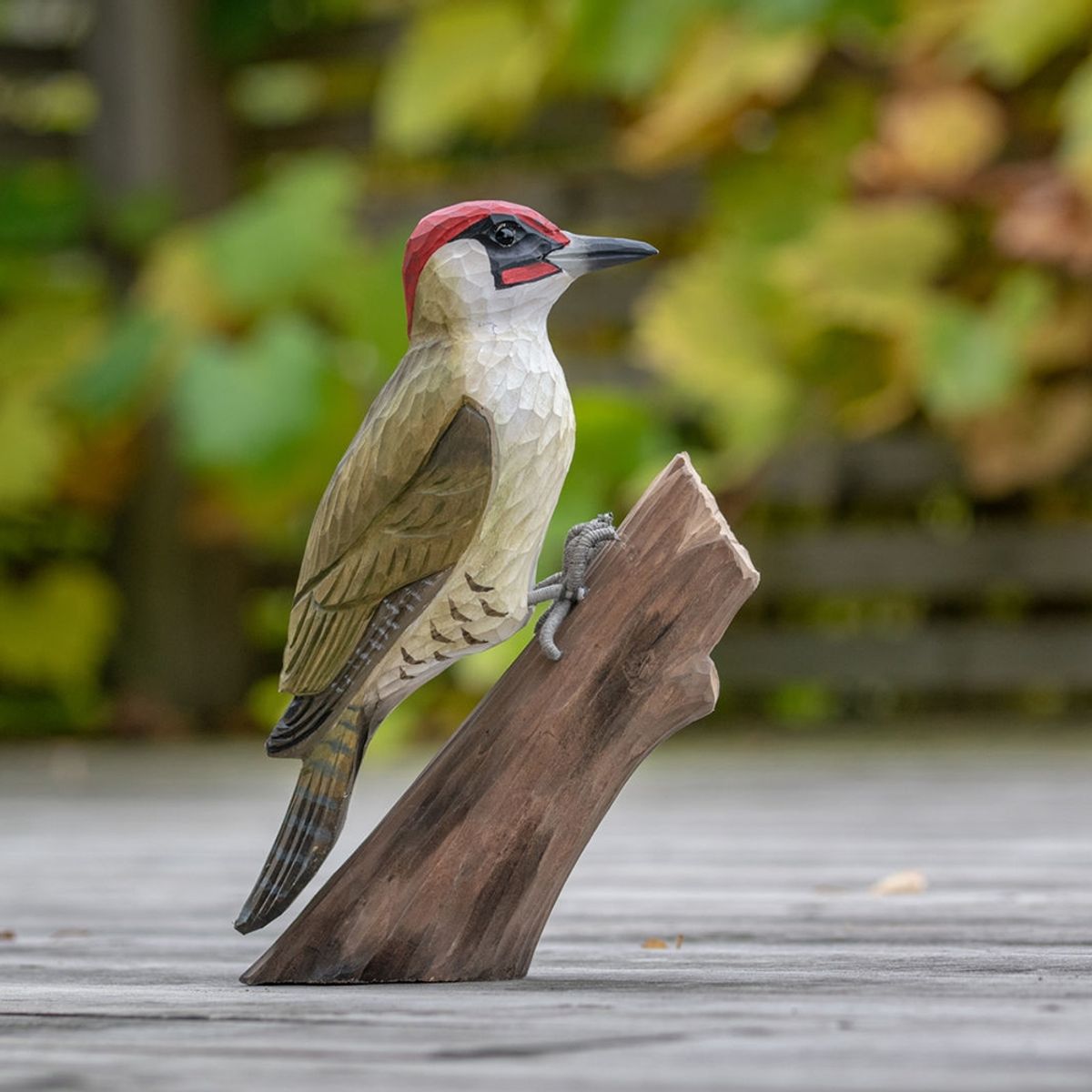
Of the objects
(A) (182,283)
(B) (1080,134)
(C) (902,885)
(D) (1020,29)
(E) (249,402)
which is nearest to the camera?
(C) (902,885)

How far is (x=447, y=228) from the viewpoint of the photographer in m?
1.13

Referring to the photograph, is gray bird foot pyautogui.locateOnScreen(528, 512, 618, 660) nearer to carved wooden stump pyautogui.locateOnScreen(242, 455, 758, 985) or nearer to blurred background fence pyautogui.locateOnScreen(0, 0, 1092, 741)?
carved wooden stump pyautogui.locateOnScreen(242, 455, 758, 985)

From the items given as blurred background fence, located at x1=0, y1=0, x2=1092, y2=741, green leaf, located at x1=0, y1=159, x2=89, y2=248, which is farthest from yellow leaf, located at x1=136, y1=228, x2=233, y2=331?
green leaf, located at x1=0, y1=159, x2=89, y2=248

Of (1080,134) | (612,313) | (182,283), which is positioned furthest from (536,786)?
(182,283)

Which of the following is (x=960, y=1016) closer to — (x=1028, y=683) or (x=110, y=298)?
(x=1028, y=683)

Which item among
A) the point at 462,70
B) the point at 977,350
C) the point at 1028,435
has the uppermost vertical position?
the point at 462,70

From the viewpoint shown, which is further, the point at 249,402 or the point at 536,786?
the point at 249,402

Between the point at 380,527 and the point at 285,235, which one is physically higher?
the point at 285,235

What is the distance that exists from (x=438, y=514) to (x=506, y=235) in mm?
183

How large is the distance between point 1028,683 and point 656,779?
45.2 inches

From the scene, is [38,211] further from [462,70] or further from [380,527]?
[380,527]

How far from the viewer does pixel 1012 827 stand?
205cm

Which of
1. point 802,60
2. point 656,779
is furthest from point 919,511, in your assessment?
point 656,779

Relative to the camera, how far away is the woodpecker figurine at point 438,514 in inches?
42.8
